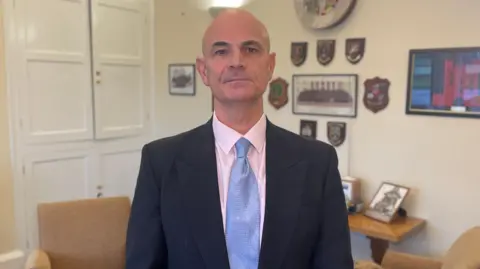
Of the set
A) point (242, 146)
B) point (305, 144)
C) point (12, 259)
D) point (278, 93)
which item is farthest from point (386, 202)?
point (12, 259)

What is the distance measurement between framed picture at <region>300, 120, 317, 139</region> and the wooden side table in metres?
0.65

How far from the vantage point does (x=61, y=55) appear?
3.28m

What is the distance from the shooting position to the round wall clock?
9.28 ft

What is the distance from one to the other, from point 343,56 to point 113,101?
1916mm

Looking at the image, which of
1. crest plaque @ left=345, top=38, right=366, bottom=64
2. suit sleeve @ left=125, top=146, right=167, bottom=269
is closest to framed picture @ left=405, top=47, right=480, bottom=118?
crest plaque @ left=345, top=38, right=366, bottom=64

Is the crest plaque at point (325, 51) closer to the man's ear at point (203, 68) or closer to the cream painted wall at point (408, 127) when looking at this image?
the cream painted wall at point (408, 127)

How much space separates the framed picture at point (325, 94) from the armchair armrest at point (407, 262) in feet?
3.20

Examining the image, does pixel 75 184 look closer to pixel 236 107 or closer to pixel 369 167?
pixel 369 167

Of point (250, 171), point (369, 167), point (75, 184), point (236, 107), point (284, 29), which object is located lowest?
point (75, 184)

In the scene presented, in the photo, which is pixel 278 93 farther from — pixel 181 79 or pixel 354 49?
pixel 181 79

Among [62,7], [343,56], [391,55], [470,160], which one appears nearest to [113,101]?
[62,7]

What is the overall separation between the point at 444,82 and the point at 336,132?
2.43 feet

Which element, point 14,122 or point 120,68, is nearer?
point 14,122

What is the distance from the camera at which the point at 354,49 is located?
2.85 metres
